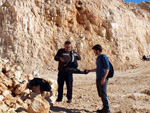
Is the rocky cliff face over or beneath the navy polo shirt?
over

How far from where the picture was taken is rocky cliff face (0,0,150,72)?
12625 millimetres

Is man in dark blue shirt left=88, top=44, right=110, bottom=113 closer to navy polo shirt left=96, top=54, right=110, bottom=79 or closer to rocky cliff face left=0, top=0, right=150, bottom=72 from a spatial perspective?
navy polo shirt left=96, top=54, right=110, bottom=79

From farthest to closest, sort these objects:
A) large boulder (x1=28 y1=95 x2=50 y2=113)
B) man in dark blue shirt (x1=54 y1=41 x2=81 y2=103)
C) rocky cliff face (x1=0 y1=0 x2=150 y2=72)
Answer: rocky cliff face (x1=0 y1=0 x2=150 y2=72) → man in dark blue shirt (x1=54 y1=41 x2=81 y2=103) → large boulder (x1=28 y1=95 x2=50 y2=113)

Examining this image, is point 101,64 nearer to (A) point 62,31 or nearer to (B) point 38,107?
(B) point 38,107

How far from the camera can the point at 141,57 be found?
62.6ft

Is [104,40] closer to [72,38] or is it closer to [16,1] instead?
[72,38]

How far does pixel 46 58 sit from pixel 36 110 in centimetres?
999

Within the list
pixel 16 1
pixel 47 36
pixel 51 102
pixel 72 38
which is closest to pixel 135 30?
pixel 72 38

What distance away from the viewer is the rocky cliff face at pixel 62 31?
12.6 m

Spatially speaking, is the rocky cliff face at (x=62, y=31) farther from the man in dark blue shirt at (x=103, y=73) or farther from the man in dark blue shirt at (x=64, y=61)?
the man in dark blue shirt at (x=103, y=73)

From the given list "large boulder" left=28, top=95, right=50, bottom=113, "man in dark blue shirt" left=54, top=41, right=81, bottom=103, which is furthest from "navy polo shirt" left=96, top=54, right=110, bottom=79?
"large boulder" left=28, top=95, right=50, bottom=113

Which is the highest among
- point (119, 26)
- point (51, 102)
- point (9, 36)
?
point (119, 26)

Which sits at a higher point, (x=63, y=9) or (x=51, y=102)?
(x=63, y=9)

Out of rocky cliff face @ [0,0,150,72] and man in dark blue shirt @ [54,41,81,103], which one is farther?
rocky cliff face @ [0,0,150,72]
